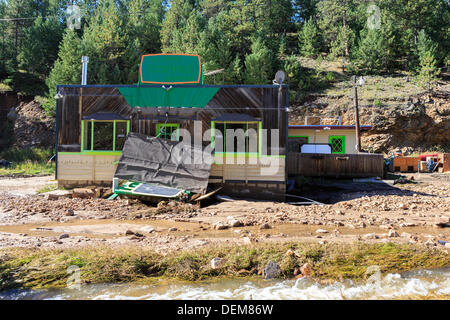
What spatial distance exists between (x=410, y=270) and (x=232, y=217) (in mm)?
4201

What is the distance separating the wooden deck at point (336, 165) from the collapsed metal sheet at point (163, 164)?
7.22 metres

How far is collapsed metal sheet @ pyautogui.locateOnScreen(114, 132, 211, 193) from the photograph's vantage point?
10039 mm

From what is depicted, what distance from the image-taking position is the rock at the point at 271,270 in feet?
14.3

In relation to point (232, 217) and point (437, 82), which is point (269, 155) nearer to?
point (232, 217)

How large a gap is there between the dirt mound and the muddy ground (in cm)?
2446

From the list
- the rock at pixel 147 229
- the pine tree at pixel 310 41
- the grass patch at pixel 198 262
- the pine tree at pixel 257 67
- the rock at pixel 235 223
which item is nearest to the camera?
the grass patch at pixel 198 262

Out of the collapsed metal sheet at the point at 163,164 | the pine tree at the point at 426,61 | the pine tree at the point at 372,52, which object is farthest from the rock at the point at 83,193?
the pine tree at the point at 372,52

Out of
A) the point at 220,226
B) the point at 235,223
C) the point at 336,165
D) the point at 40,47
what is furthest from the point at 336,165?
the point at 40,47

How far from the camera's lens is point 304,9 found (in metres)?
59.2

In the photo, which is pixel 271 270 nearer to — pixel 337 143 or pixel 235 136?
pixel 235 136

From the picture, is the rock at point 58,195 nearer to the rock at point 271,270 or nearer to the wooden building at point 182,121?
the wooden building at point 182,121

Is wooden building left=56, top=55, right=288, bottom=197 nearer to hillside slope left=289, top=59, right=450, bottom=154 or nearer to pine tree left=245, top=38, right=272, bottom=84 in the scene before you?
pine tree left=245, top=38, right=272, bottom=84

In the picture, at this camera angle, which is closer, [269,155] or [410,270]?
[410,270]
